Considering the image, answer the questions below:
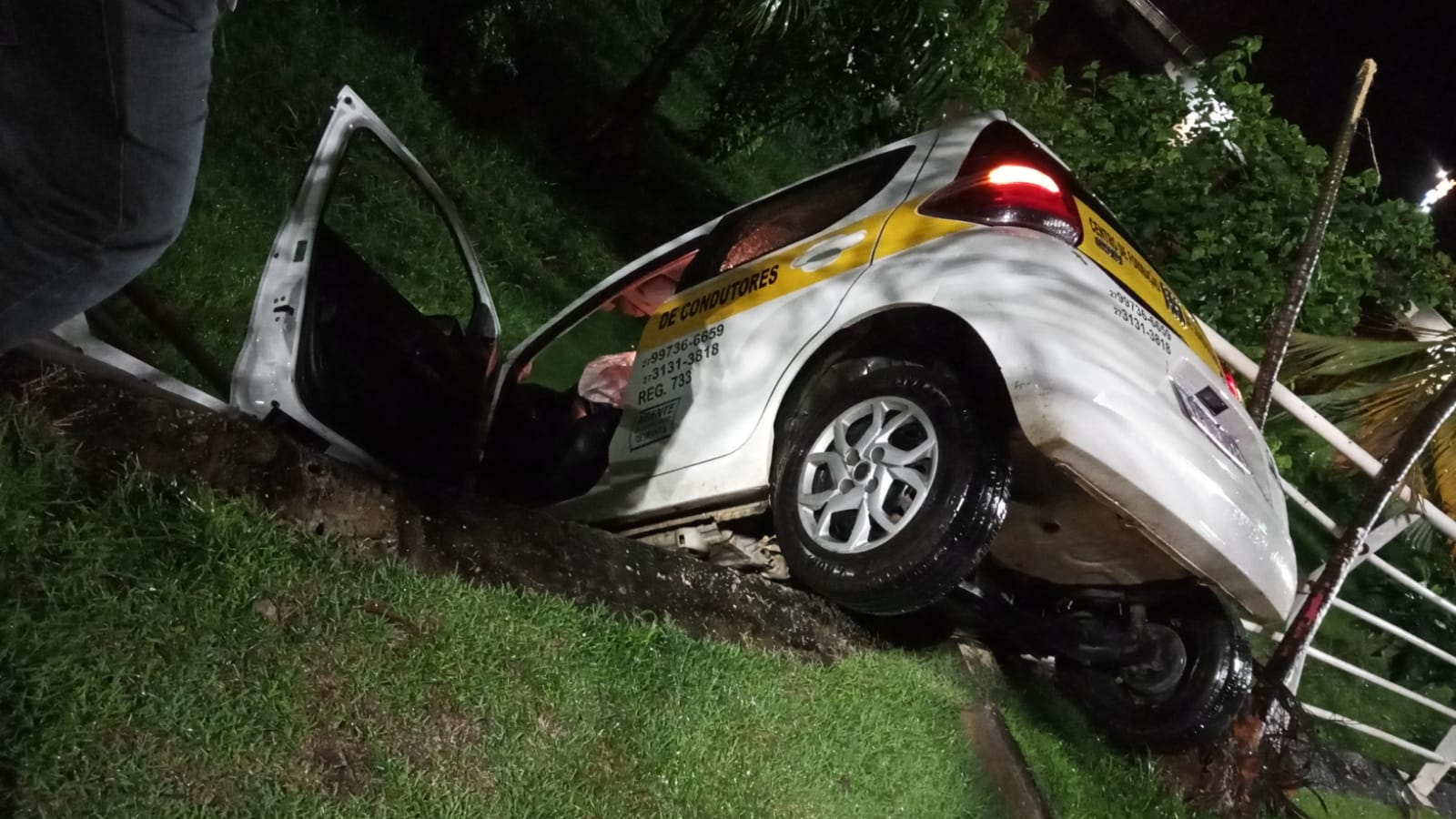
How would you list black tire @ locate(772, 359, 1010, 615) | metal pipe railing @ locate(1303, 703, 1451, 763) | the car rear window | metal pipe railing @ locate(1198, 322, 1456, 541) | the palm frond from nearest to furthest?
black tire @ locate(772, 359, 1010, 615) → the car rear window → metal pipe railing @ locate(1198, 322, 1456, 541) → metal pipe railing @ locate(1303, 703, 1451, 763) → the palm frond

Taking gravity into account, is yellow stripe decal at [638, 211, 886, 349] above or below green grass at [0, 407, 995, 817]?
above

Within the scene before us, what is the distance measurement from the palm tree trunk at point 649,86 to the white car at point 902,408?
3.21 meters

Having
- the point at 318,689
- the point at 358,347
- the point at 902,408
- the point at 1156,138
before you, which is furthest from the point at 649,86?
the point at 318,689

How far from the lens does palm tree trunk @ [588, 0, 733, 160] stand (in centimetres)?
698

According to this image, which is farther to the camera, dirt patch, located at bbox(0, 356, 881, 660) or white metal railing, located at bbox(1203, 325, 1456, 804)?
white metal railing, located at bbox(1203, 325, 1456, 804)

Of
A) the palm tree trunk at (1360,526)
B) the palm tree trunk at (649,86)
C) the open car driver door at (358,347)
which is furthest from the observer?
the palm tree trunk at (649,86)

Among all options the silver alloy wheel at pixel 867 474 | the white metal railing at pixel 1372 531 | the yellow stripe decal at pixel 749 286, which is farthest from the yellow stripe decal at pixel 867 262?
the white metal railing at pixel 1372 531

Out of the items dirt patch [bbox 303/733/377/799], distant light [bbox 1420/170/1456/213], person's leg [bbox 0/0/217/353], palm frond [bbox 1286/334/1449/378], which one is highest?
distant light [bbox 1420/170/1456/213]

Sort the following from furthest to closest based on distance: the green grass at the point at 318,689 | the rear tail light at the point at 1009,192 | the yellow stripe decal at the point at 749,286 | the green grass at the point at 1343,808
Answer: the green grass at the point at 1343,808 < the yellow stripe decal at the point at 749,286 < the rear tail light at the point at 1009,192 < the green grass at the point at 318,689

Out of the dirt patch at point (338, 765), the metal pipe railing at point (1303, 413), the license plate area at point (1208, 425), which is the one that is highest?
the metal pipe railing at point (1303, 413)

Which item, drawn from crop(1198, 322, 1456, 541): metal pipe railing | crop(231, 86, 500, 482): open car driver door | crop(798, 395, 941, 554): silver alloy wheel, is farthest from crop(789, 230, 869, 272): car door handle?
crop(1198, 322, 1456, 541): metal pipe railing

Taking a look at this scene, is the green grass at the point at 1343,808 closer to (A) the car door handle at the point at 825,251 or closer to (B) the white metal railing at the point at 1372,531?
(B) the white metal railing at the point at 1372,531

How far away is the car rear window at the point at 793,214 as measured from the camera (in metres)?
3.67

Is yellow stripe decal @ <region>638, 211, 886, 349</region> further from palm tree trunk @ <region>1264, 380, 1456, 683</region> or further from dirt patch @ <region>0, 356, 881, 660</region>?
palm tree trunk @ <region>1264, 380, 1456, 683</region>
